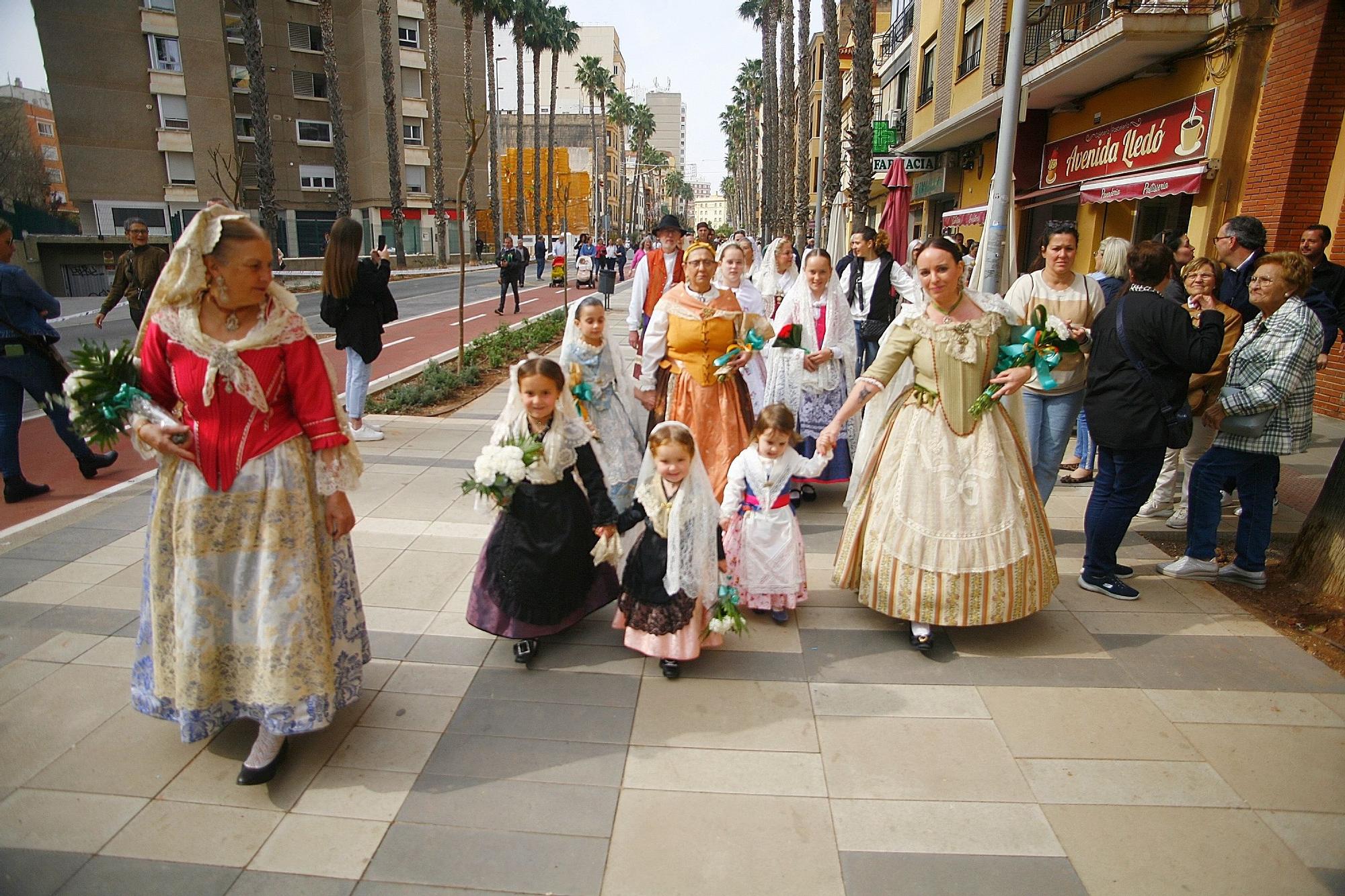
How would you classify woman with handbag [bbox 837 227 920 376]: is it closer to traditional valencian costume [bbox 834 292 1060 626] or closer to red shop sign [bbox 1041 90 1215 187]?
traditional valencian costume [bbox 834 292 1060 626]

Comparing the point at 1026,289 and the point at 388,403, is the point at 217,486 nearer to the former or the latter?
the point at 1026,289

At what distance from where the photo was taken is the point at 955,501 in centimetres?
388

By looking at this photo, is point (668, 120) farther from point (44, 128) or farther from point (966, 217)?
point (966, 217)

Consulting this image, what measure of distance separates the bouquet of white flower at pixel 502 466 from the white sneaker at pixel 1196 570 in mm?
4040

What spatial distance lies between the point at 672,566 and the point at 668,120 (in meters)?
196

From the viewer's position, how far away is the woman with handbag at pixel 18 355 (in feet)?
19.2

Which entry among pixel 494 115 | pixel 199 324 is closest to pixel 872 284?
pixel 199 324

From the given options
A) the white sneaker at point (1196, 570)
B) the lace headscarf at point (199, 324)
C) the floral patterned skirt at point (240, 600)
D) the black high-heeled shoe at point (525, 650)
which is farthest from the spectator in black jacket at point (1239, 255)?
the floral patterned skirt at point (240, 600)

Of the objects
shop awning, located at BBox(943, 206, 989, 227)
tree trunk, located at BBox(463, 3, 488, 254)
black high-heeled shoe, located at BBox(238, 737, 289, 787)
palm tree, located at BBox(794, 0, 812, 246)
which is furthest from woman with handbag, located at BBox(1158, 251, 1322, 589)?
palm tree, located at BBox(794, 0, 812, 246)

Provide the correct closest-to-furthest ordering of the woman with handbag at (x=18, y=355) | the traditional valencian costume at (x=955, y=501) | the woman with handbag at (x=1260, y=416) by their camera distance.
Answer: the traditional valencian costume at (x=955, y=501)
the woman with handbag at (x=1260, y=416)
the woman with handbag at (x=18, y=355)

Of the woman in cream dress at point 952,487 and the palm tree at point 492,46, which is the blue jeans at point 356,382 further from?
the palm tree at point 492,46

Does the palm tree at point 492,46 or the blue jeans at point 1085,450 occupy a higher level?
the palm tree at point 492,46

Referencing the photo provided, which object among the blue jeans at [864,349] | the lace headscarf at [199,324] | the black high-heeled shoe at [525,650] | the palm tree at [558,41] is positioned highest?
the palm tree at [558,41]

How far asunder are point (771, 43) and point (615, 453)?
32.4 metres
